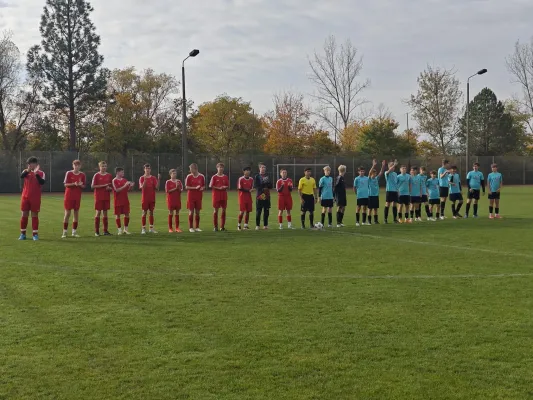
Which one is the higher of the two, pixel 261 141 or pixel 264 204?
pixel 261 141

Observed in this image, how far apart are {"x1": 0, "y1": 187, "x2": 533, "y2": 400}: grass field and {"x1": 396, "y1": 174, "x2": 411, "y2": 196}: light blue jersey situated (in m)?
7.24

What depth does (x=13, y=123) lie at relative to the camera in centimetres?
6444

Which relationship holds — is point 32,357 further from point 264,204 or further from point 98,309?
point 264,204

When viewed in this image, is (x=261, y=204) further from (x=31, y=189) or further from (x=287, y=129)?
(x=287, y=129)

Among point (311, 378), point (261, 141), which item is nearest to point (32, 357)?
point (311, 378)

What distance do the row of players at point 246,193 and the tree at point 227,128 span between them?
42269 mm

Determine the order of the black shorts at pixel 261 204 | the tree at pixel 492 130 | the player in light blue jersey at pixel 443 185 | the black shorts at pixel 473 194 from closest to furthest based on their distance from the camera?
the black shorts at pixel 261 204
the black shorts at pixel 473 194
the player in light blue jersey at pixel 443 185
the tree at pixel 492 130

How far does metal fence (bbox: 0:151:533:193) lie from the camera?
153 ft

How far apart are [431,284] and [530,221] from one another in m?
11.9

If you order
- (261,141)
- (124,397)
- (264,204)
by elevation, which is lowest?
(124,397)

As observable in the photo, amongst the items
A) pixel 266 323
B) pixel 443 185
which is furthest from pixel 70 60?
pixel 266 323

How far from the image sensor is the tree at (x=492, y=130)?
236 feet

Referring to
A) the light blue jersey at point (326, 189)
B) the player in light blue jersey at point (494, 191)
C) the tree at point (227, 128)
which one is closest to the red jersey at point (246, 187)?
the light blue jersey at point (326, 189)

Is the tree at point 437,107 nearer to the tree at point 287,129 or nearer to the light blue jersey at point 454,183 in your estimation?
the tree at point 287,129
